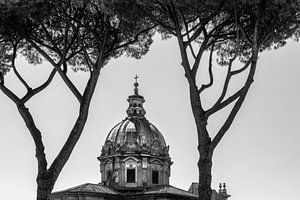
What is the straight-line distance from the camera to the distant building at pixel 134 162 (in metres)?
45.3

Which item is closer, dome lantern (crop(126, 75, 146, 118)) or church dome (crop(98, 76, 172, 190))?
church dome (crop(98, 76, 172, 190))

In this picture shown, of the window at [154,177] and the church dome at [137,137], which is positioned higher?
the church dome at [137,137]

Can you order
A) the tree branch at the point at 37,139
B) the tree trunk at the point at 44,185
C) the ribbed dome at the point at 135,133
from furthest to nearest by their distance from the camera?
the ribbed dome at the point at 135,133 → the tree branch at the point at 37,139 → the tree trunk at the point at 44,185

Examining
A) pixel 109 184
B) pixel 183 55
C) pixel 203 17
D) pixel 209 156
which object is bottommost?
pixel 209 156

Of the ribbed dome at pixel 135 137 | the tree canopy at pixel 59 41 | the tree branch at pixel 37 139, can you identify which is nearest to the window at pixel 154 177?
the ribbed dome at pixel 135 137

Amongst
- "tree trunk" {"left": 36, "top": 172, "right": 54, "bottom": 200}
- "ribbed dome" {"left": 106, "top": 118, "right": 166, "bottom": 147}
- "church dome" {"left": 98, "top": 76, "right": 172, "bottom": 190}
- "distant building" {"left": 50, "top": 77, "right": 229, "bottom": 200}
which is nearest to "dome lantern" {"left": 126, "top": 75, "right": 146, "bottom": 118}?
"distant building" {"left": 50, "top": 77, "right": 229, "bottom": 200}

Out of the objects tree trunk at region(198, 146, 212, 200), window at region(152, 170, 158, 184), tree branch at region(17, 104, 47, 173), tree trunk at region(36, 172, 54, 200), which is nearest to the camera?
tree trunk at region(198, 146, 212, 200)

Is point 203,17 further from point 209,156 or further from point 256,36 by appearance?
point 209,156

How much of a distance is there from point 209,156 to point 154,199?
27062mm

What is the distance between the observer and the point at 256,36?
1773cm

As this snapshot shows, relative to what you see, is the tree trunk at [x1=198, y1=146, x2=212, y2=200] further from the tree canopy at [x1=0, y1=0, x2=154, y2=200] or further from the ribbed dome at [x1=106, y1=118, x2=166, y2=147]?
the ribbed dome at [x1=106, y1=118, x2=166, y2=147]

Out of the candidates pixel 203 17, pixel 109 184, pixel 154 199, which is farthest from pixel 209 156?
pixel 109 184

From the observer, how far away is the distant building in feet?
149

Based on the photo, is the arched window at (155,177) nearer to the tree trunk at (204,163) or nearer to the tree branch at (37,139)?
the tree branch at (37,139)
